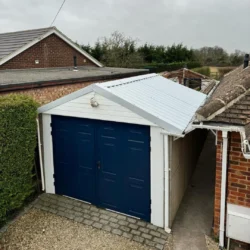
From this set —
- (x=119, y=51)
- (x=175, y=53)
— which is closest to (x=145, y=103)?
(x=119, y=51)

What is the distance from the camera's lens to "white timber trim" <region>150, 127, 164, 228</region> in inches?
224

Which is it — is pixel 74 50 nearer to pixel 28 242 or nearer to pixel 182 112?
pixel 182 112

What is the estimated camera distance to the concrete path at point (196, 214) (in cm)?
566

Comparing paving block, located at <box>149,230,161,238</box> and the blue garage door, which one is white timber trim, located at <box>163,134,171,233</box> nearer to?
paving block, located at <box>149,230,161,238</box>

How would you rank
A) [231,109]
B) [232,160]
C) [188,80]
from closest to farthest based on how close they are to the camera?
[231,109], [232,160], [188,80]

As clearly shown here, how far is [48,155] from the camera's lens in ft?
24.3

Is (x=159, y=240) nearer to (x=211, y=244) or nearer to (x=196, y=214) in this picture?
(x=211, y=244)

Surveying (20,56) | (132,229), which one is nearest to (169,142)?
(132,229)

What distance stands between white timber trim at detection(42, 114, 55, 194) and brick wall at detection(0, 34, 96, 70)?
8868 millimetres

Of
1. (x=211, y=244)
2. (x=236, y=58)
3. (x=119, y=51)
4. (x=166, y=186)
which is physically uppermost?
(x=119, y=51)

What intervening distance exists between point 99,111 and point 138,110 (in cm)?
106

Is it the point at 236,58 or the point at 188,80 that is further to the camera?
the point at 236,58

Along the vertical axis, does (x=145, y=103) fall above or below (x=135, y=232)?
above

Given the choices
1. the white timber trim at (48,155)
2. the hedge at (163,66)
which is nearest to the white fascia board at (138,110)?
the white timber trim at (48,155)
